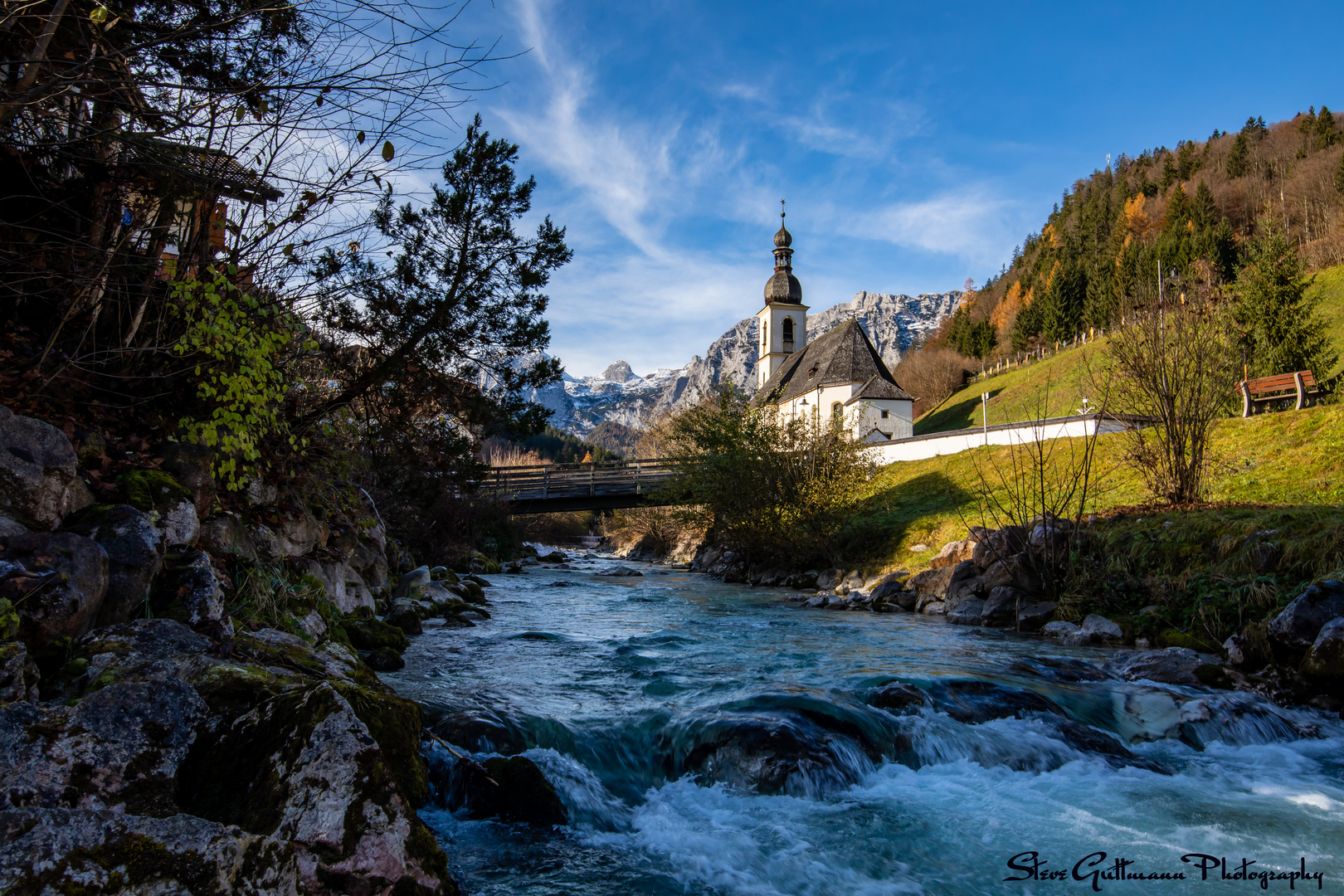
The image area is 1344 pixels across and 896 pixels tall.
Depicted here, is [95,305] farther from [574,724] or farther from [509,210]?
[509,210]

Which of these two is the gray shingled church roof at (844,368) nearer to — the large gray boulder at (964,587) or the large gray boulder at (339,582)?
the large gray boulder at (964,587)

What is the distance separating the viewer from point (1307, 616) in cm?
728

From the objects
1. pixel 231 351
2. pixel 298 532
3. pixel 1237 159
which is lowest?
pixel 298 532

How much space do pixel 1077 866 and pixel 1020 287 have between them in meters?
104

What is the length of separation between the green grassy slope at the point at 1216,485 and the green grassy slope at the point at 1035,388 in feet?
66.2

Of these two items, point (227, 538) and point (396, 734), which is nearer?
point (396, 734)

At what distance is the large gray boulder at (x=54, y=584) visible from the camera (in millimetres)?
3563

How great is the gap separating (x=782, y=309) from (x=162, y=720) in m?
60.2

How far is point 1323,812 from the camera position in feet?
15.6

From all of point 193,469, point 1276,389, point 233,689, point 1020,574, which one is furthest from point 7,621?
point 1276,389

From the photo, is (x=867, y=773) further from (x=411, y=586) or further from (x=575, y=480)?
(x=575, y=480)

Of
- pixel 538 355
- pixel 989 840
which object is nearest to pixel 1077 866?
pixel 989 840

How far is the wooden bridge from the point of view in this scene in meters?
30.9

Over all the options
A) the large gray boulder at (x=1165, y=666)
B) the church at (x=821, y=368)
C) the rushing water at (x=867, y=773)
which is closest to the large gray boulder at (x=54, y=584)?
the rushing water at (x=867, y=773)
